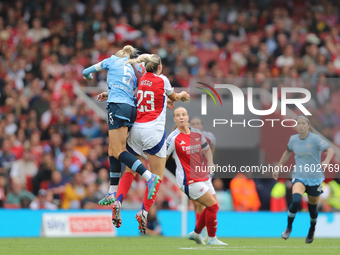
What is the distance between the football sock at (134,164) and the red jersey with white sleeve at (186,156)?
3.80 ft

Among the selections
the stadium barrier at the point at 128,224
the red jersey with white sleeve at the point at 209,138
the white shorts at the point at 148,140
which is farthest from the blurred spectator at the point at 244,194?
the white shorts at the point at 148,140

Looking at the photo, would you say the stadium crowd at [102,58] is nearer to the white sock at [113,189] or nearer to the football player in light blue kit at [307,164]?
the football player in light blue kit at [307,164]

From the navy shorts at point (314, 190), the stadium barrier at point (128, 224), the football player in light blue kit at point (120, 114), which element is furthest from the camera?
the stadium barrier at point (128, 224)

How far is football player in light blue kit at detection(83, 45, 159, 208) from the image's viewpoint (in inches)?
336

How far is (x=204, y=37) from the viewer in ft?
63.1

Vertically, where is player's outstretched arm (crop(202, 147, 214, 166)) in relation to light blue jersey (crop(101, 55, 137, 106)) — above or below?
below

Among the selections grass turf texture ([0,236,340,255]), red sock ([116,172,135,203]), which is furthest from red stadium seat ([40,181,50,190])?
red sock ([116,172,135,203])

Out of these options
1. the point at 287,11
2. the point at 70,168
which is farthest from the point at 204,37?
the point at 70,168

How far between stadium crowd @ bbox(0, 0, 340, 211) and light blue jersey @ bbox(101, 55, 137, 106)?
480cm

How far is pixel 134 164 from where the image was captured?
8.52 metres

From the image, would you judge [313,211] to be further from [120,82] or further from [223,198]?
[120,82]

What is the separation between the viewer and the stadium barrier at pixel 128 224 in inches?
549

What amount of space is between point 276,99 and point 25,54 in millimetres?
8762

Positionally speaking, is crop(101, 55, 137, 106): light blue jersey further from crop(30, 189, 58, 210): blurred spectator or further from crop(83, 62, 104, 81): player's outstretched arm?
crop(30, 189, 58, 210): blurred spectator
